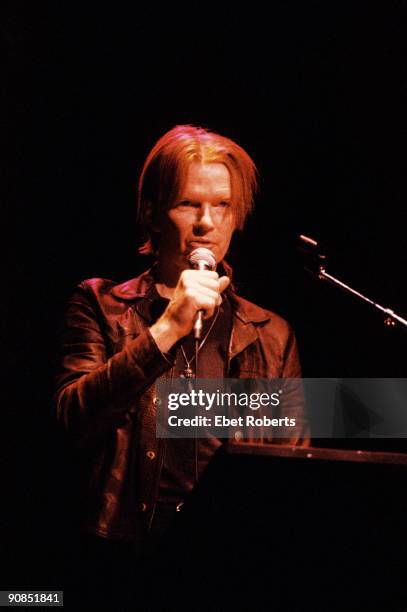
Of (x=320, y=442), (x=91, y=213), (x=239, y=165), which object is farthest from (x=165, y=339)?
(x=320, y=442)

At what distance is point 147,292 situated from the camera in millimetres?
2584

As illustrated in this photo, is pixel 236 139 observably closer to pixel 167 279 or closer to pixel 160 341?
pixel 167 279

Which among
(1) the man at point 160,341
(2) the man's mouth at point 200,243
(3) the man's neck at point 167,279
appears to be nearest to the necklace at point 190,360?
(1) the man at point 160,341

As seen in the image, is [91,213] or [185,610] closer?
[185,610]

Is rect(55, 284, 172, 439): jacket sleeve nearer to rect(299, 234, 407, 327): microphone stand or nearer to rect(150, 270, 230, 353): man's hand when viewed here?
rect(150, 270, 230, 353): man's hand

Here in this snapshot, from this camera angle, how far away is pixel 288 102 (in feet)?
11.2

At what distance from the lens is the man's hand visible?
6.34 ft

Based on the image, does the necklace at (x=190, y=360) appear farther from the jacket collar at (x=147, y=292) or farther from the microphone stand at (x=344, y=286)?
the microphone stand at (x=344, y=286)

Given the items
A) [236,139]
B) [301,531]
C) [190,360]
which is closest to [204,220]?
[190,360]

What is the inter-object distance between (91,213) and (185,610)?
1997 mm

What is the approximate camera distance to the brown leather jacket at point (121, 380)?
197cm

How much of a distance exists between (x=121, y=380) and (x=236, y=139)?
1803 millimetres

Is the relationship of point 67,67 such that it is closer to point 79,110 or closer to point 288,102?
point 79,110

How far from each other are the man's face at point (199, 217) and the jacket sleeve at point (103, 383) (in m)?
0.52
